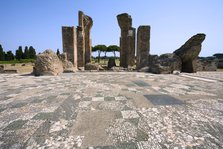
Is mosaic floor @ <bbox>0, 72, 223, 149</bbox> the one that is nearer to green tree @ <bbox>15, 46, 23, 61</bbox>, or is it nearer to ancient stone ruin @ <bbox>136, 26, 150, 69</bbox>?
ancient stone ruin @ <bbox>136, 26, 150, 69</bbox>

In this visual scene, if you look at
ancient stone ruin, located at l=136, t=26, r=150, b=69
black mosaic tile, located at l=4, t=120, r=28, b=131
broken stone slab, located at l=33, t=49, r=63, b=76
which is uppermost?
ancient stone ruin, located at l=136, t=26, r=150, b=69

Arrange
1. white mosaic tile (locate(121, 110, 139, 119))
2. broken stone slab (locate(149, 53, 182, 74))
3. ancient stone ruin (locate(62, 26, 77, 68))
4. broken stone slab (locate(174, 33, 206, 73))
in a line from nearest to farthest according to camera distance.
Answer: white mosaic tile (locate(121, 110, 139, 119)) → broken stone slab (locate(149, 53, 182, 74)) → broken stone slab (locate(174, 33, 206, 73)) → ancient stone ruin (locate(62, 26, 77, 68))

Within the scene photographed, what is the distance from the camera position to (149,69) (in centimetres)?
779

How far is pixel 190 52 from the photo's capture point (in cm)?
706

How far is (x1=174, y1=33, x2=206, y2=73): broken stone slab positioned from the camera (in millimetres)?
6996

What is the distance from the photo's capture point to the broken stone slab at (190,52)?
7.00 meters

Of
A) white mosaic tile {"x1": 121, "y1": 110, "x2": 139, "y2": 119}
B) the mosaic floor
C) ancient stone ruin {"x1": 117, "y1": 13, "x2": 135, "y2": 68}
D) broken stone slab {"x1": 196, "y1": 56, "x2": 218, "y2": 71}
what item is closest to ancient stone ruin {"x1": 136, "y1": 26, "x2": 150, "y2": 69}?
ancient stone ruin {"x1": 117, "y1": 13, "x2": 135, "y2": 68}

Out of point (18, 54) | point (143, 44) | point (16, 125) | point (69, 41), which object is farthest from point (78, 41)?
point (18, 54)

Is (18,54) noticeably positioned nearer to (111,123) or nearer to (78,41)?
(78,41)

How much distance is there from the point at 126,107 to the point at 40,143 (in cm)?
125

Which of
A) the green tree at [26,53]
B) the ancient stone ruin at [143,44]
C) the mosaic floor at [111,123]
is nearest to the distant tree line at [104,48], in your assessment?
the green tree at [26,53]

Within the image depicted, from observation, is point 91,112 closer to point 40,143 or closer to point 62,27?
point 40,143

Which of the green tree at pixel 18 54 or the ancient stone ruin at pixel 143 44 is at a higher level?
the green tree at pixel 18 54

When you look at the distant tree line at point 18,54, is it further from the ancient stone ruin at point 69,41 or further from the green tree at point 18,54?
the ancient stone ruin at point 69,41
